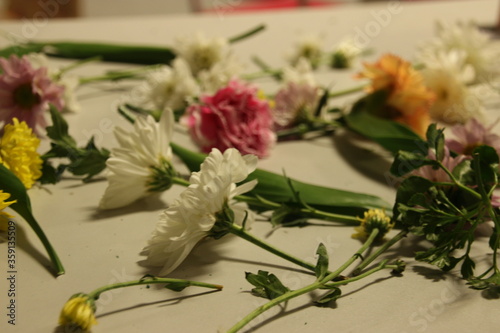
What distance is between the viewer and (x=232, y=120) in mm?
677

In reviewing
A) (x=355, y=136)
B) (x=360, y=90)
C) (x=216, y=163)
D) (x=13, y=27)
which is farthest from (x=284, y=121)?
(x=13, y=27)

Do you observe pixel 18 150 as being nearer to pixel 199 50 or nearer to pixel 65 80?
pixel 65 80

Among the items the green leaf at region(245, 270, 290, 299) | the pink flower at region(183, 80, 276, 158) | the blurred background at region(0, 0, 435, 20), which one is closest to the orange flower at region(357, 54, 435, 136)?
the pink flower at region(183, 80, 276, 158)

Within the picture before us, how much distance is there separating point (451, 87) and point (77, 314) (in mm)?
577

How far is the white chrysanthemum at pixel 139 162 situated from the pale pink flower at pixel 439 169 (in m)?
0.23

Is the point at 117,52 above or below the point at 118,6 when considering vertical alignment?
above

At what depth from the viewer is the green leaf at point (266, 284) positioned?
430 mm

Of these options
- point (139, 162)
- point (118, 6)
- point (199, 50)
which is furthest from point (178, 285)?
point (118, 6)

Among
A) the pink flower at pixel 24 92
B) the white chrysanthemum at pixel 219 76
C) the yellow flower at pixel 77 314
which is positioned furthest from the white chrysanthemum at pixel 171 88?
the yellow flower at pixel 77 314

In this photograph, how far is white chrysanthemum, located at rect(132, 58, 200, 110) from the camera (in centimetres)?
78

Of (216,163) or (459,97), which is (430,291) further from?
(459,97)

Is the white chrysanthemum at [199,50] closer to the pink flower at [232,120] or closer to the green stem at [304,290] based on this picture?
the pink flower at [232,120]

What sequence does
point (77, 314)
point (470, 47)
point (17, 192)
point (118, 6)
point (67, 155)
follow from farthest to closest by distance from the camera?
point (118, 6) < point (470, 47) < point (67, 155) < point (17, 192) < point (77, 314)

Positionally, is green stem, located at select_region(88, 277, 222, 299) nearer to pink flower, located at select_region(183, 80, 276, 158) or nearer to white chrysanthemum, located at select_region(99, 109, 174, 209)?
white chrysanthemum, located at select_region(99, 109, 174, 209)
